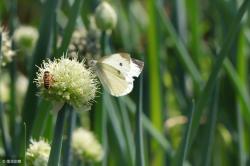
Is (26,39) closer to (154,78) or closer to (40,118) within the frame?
(154,78)

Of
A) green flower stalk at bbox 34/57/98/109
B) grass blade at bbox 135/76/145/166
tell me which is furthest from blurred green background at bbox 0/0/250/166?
green flower stalk at bbox 34/57/98/109

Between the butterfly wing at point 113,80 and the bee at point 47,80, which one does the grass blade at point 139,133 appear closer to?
the butterfly wing at point 113,80

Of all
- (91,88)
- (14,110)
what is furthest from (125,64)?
(14,110)

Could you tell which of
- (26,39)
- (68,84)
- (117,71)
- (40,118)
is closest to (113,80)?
(117,71)

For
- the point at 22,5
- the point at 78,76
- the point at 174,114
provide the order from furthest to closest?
1. the point at 22,5
2. the point at 174,114
3. the point at 78,76

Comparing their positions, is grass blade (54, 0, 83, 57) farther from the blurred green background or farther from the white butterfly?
the white butterfly

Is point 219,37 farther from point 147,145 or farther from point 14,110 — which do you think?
point 14,110

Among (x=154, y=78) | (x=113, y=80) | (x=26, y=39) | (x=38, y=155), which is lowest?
(x=38, y=155)
